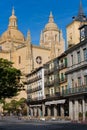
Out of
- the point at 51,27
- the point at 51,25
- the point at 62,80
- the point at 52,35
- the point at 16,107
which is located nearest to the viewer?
the point at 62,80

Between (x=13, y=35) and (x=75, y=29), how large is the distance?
6921 cm

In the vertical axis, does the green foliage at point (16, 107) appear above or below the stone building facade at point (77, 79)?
below

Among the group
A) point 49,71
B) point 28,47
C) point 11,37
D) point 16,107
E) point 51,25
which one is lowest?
point 16,107

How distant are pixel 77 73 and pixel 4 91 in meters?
14.2

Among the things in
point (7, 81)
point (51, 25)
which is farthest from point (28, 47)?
point (7, 81)

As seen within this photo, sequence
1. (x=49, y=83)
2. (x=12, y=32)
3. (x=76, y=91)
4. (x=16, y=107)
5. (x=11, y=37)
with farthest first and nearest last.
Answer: (x=12, y=32) → (x=11, y=37) → (x=16, y=107) → (x=49, y=83) → (x=76, y=91)

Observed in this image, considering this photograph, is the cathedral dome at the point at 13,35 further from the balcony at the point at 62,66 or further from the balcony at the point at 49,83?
the balcony at the point at 62,66

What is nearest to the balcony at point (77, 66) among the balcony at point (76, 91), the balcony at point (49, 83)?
the balcony at point (76, 91)

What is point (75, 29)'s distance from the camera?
66750 mm

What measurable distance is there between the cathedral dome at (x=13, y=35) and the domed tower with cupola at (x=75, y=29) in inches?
2513

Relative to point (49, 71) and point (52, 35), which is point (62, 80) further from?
point (52, 35)

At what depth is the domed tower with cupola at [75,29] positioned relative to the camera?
219 ft

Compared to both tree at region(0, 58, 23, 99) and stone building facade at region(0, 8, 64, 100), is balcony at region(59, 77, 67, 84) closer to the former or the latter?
tree at region(0, 58, 23, 99)

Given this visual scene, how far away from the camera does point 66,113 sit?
66500 millimetres
